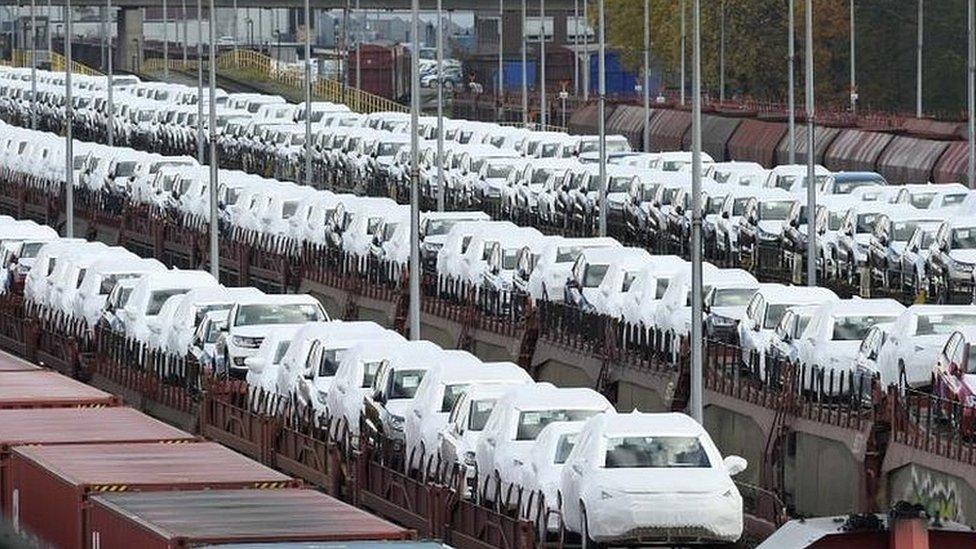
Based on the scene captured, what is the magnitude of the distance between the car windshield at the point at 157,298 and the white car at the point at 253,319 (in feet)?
13.4

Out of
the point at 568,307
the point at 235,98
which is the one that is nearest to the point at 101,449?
the point at 568,307

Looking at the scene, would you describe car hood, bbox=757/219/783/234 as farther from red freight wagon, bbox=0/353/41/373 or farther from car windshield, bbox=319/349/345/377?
car windshield, bbox=319/349/345/377

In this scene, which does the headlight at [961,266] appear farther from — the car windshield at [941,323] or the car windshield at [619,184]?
the car windshield at [619,184]

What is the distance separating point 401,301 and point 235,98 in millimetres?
58115

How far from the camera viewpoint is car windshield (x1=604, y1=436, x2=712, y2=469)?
30906mm

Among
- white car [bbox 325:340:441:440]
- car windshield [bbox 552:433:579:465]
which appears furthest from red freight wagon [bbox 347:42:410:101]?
car windshield [bbox 552:433:579:465]

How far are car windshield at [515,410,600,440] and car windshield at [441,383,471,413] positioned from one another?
299 cm

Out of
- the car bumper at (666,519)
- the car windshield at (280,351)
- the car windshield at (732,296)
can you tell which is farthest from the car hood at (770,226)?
the car bumper at (666,519)

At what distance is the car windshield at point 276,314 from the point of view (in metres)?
47.2

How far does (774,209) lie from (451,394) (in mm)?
29549

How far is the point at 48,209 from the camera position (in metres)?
86.9

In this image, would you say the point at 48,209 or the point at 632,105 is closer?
the point at 48,209

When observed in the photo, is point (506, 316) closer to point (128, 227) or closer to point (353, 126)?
point (128, 227)

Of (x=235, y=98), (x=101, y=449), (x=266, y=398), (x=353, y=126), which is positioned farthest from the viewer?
(x=235, y=98)
